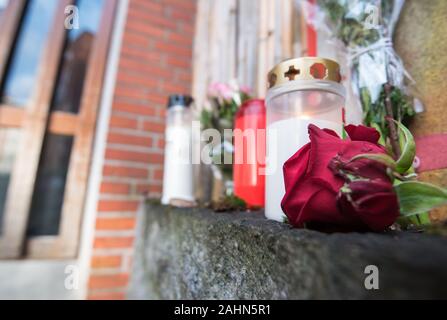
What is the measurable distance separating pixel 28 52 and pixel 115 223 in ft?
3.19

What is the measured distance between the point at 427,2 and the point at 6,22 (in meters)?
1.69

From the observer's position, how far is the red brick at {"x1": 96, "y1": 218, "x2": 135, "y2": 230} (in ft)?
3.86

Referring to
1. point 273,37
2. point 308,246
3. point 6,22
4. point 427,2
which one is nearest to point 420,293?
point 308,246

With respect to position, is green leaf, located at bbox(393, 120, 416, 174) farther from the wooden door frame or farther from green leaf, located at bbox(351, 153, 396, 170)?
the wooden door frame

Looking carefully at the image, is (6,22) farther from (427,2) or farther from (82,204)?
(427,2)

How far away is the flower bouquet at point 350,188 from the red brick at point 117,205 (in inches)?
42.3

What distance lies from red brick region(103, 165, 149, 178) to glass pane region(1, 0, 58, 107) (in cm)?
53

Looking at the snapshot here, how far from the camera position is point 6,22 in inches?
51.1

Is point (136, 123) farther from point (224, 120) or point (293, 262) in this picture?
point (293, 262)

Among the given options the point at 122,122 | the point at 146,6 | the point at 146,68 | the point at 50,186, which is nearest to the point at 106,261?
the point at 50,186

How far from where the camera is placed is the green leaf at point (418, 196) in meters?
0.28

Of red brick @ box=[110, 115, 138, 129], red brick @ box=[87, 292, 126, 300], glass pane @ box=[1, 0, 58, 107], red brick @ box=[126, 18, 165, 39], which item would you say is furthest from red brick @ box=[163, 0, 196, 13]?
red brick @ box=[87, 292, 126, 300]

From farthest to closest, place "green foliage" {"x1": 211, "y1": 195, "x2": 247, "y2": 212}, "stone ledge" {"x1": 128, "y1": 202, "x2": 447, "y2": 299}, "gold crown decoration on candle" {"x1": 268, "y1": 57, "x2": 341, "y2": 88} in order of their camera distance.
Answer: "green foliage" {"x1": 211, "y1": 195, "x2": 247, "y2": 212}
"gold crown decoration on candle" {"x1": 268, "y1": 57, "x2": 341, "y2": 88}
"stone ledge" {"x1": 128, "y1": 202, "x2": 447, "y2": 299}

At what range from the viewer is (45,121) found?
129 cm
